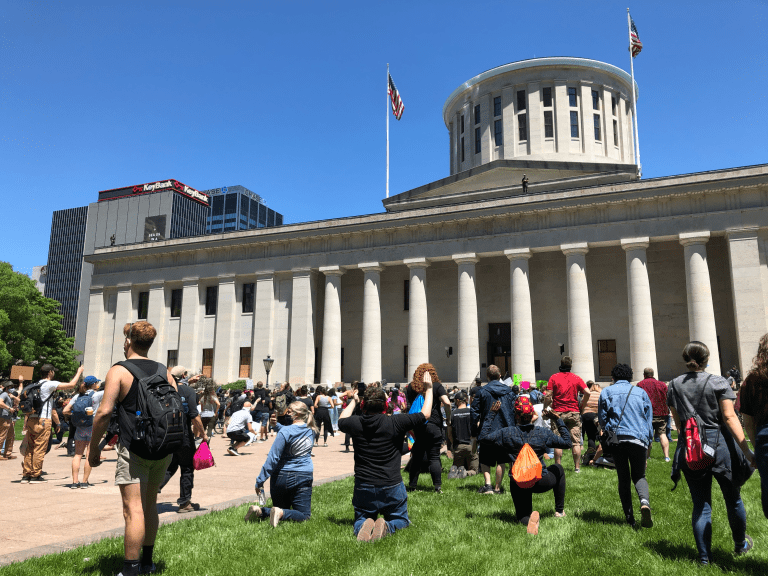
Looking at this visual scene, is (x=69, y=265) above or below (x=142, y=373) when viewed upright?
above

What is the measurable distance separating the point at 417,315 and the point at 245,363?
13548 millimetres

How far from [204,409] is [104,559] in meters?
10.0

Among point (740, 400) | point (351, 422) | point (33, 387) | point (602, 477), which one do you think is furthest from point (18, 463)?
point (740, 400)

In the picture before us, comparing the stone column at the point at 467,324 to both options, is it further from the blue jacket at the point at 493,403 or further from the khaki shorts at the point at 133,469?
the khaki shorts at the point at 133,469

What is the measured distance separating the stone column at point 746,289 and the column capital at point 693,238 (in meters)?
1.07

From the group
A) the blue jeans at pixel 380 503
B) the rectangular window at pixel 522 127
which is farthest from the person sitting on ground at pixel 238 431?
the rectangular window at pixel 522 127

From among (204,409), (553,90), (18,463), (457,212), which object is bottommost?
(18,463)

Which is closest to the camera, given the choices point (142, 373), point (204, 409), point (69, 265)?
point (142, 373)

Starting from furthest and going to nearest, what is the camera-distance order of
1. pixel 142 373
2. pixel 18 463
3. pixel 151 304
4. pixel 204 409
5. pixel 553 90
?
pixel 553 90 < pixel 151 304 < pixel 204 409 < pixel 18 463 < pixel 142 373

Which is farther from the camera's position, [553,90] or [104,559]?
[553,90]

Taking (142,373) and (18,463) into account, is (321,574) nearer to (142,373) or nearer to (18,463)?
(142,373)

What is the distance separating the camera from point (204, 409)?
15.9 m

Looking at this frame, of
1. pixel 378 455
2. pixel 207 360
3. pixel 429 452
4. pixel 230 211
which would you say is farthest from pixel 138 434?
pixel 230 211

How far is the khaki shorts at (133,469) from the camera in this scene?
17.1 ft
